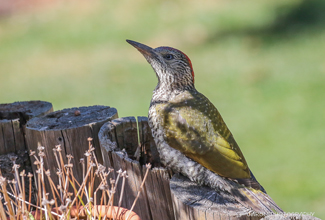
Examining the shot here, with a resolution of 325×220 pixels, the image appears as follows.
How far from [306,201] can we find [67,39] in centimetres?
904

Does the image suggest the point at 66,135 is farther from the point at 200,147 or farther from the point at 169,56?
the point at 169,56

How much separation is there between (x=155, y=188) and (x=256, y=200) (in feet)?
2.42

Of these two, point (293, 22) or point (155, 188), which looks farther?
point (293, 22)

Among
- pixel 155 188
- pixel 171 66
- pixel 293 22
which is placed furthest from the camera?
pixel 293 22

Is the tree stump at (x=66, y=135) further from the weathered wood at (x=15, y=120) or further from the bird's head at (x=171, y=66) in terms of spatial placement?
the bird's head at (x=171, y=66)

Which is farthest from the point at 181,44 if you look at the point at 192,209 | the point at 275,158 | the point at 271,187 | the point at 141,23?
the point at 192,209

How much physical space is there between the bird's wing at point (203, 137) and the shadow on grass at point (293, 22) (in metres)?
8.58

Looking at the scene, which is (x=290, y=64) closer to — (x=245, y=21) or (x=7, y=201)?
(x=245, y=21)

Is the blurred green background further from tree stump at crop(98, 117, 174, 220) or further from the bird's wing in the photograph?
tree stump at crop(98, 117, 174, 220)

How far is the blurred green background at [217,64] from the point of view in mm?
7160

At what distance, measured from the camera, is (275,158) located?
6973 millimetres

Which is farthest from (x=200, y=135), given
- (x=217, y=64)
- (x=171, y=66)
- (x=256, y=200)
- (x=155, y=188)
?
(x=217, y=64)

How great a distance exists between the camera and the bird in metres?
3.16

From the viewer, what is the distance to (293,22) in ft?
41.4
